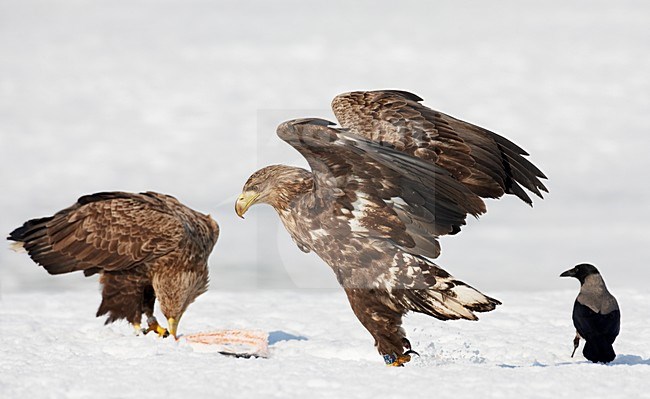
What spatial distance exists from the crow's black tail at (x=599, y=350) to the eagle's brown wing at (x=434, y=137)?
0.96 meters

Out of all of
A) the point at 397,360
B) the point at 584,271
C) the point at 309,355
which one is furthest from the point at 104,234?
the point at 584,271

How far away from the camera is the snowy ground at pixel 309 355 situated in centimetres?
478

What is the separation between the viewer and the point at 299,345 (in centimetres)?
715

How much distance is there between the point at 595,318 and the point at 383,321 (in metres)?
1.47

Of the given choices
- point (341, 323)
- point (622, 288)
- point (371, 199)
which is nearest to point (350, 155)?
point (371, 199)

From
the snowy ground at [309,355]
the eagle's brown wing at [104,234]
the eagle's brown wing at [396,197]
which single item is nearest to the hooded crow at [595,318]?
the snowy ground at [309,355]

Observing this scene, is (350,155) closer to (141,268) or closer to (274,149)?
(274,149)

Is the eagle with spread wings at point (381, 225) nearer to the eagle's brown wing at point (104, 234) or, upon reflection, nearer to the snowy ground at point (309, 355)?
the snowy ground at point (309, 355)

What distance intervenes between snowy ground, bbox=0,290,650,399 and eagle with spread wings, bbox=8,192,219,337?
0.27 m

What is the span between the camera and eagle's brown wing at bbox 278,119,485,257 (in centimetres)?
568

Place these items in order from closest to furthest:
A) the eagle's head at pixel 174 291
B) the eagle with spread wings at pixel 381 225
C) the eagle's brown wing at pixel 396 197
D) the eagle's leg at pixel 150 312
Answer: the eagle's brown wing at pixel 396 197
the eagle with spread wings at pixel 381 225
the eagle's head at pixel 174 291
the eagle's leg at pixel 150 312

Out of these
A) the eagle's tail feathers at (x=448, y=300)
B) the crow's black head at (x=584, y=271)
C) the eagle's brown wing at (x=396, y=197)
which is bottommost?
the eagle's tail feathers at (x=448, y=300)

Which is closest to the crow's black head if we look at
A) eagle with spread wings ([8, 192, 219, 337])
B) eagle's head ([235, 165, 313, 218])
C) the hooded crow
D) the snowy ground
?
the hooded crow

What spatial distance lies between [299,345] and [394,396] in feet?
8.53
